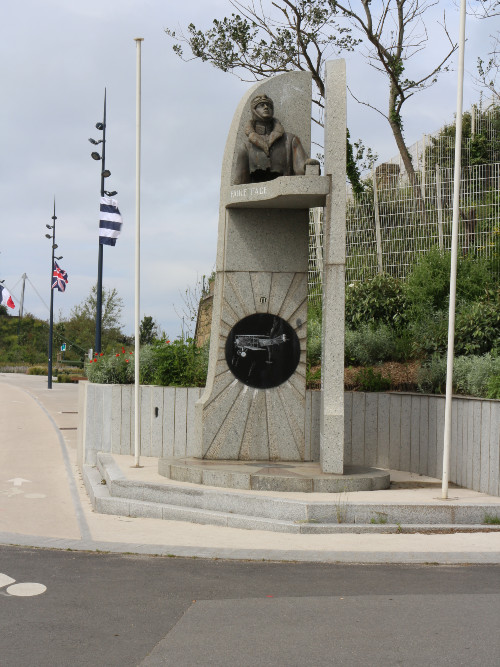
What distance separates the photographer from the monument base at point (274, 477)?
9305mm

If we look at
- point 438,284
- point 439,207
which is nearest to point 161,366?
point 438,284

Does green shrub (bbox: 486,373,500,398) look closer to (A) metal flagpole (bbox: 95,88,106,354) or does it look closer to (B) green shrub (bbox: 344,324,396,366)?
(B) green shrub (bbox: 344,324,396,366)

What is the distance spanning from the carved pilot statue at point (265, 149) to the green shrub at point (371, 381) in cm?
388

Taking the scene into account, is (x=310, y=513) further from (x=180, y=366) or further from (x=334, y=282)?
(x=180, y=366)

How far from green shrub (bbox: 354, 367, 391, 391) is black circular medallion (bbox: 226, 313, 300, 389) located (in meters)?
2.40

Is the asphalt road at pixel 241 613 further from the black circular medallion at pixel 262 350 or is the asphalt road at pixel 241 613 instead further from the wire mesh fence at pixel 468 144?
the wire mesh fence at pixel 468 144

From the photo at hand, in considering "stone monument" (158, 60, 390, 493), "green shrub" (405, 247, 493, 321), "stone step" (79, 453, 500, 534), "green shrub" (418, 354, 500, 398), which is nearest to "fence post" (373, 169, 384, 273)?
"green shrub" (405, 247, 493, 321)

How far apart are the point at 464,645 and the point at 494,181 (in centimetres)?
1662

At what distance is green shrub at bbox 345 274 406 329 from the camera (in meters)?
17.1

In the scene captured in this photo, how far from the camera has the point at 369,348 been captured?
587 inches

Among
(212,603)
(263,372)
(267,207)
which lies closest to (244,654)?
(212,603)

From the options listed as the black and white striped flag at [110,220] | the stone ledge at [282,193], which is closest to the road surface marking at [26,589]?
the stone ledge at [282,193]

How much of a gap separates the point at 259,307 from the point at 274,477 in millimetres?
2686

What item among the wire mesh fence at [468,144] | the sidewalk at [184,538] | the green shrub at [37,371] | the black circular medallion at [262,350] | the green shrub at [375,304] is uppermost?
the wire mesh fence at [468,144]
